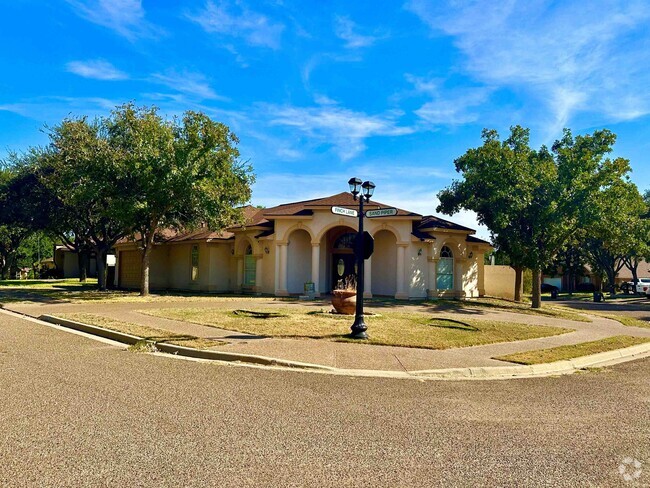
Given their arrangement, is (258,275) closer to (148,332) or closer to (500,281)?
(500,281)

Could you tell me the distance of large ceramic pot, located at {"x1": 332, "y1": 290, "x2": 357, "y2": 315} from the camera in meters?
17.3

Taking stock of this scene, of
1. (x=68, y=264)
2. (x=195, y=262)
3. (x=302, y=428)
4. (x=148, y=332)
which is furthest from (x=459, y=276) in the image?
(x=68, y=264)

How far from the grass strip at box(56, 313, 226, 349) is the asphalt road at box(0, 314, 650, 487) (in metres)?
1.99

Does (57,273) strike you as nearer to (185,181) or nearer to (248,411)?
(185,181)

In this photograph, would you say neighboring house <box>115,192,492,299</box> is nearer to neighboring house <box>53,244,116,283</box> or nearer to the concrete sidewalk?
the concrete sidewalk

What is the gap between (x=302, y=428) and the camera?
5.38m

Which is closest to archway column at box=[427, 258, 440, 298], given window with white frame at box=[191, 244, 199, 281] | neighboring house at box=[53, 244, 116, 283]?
window with white frame at box=[191, 244, 199, 281]

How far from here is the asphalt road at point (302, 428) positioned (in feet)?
13.6

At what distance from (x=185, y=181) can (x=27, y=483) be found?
20017 millimetres

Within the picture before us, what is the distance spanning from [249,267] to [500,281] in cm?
1646

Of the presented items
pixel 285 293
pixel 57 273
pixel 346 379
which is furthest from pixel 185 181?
pixel 57 273

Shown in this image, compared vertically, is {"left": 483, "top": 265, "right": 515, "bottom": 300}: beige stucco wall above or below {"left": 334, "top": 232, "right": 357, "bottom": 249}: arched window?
below

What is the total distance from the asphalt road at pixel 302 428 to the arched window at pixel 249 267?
21.0 meters

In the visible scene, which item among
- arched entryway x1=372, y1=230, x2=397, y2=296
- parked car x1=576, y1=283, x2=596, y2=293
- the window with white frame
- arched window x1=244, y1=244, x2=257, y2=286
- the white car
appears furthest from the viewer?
parked car x1=576, y1=283, x2=596, y2=293
